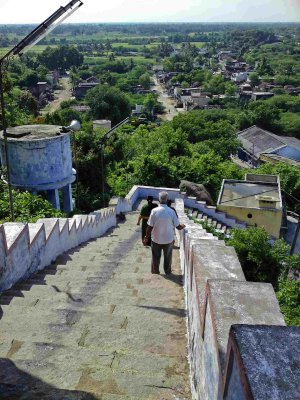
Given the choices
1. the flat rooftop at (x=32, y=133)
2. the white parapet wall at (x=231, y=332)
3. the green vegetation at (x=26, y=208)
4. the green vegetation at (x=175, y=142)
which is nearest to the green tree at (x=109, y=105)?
the green vegetation at (x=175, y=142)

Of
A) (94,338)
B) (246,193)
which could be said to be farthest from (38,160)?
(246,193)

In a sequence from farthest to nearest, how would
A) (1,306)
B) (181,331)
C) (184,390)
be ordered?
(1,306) < (181,331) < (184,390)

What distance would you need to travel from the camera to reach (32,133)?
1380cm

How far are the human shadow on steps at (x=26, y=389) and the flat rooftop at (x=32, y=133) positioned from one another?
10129mm

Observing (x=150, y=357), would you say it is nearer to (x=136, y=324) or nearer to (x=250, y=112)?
(x=136, y=324)

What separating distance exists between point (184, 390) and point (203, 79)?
8526 cm

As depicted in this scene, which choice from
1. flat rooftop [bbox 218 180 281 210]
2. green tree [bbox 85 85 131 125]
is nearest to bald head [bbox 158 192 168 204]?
flat rooftop [bbox 218 180 281 210]

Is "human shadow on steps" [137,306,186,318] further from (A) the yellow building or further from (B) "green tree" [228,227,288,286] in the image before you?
(A) the yellow building

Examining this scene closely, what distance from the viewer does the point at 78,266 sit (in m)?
7.09

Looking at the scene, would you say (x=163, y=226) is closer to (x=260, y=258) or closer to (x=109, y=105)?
(x=260, y=258)

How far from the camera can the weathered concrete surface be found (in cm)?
324

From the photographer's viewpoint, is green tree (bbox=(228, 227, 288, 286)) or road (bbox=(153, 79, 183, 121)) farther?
road (bbox=(153, 79, 183, 121))

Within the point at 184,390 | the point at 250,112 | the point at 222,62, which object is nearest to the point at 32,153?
the point at 184,390

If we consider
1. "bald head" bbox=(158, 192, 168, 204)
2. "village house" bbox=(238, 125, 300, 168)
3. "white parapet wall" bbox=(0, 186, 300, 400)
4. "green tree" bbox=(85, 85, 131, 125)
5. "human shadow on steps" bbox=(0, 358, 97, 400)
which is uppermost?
"white parapet wall" bbox=(0, 186, 300, 400)
